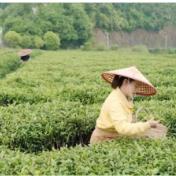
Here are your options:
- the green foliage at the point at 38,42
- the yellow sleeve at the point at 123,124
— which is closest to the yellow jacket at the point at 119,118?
the yellow sleeve at the point at 123,124

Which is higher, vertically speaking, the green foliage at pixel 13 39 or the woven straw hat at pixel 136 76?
the woven straw hat at pixel 136 76

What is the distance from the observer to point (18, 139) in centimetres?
424

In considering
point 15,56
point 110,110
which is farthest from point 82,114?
point 15,56

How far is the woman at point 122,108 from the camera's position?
352cm

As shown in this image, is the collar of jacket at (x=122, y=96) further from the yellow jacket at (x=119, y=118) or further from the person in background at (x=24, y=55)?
the person in background at (x=24, y=55)

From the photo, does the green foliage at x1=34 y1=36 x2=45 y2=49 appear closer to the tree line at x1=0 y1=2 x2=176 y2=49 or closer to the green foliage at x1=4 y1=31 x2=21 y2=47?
the tree line at x1=0 y1=2 x2=176 y2=49

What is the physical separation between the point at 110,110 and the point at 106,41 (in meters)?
53.7

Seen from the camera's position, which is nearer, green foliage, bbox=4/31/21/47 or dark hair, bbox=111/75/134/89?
dark hair, bbox=111/75/134/89

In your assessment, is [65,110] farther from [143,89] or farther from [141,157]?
[141,157]

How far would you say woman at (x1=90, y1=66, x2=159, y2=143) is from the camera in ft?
11.5

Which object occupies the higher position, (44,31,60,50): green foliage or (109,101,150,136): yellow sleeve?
(109,101,150,136): yellow sleeve

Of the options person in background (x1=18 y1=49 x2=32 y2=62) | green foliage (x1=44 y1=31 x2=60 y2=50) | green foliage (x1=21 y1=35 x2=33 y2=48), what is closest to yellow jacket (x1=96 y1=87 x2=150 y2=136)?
person in background (x1=18 y1=49 x2=32 y2=62)

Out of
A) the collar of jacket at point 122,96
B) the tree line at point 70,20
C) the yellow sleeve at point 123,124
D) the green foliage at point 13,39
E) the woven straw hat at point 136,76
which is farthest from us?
the tree line at point 70,20

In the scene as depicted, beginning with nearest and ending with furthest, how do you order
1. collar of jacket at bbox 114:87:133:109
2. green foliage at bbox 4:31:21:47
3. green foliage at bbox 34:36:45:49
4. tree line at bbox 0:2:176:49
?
collar of jacket at bbox 114:87:133:109 → green foliage at bbox 4:31:21:47 → green foliage at bbox 34:36:45:49 → tree line at bbox 0:2:176:49
